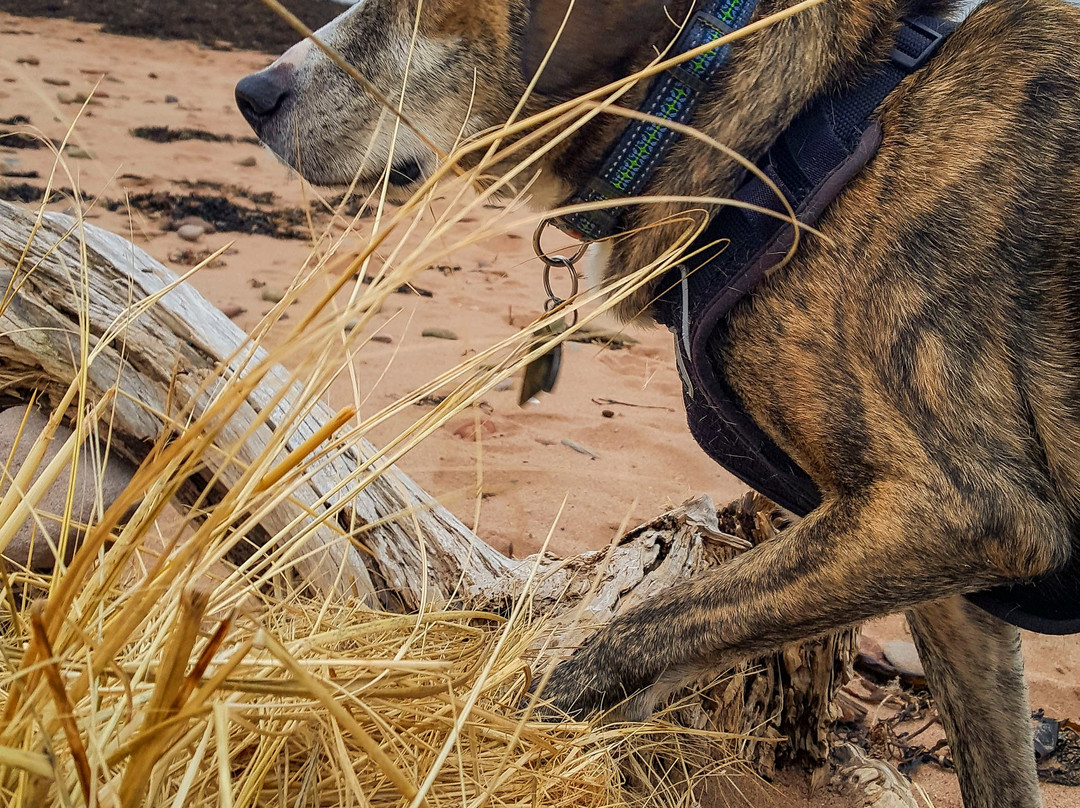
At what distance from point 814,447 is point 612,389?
9.87 ft

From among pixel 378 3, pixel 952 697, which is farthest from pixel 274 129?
pixel 952 697

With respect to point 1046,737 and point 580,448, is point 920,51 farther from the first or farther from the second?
point 580,448

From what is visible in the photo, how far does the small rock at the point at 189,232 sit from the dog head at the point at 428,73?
3639 millimetres

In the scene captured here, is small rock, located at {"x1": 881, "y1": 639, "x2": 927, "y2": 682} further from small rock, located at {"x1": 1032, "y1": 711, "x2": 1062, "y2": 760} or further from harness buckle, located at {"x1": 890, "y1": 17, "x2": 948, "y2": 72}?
harness buckle, located at {"x1": 890, "y1": 17, "x2": 948, "y2": 72}

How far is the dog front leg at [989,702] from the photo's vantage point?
2.30 m

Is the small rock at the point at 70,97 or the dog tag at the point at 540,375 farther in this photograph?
the small rock at the point at 70,97

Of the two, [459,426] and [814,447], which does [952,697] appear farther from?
[459,426]

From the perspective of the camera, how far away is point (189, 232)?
18.9ft

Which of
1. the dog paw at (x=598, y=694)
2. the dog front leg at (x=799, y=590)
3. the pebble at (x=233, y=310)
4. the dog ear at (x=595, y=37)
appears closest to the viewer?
the dog front leg at (x=799, y=590)

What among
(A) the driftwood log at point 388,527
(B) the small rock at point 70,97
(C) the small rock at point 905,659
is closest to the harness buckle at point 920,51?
(A) the driftwood log at point 388,527

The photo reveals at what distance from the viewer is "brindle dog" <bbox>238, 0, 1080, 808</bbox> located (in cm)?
Result: 176

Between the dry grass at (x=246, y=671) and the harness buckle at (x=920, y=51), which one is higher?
the harness buckle at (x=920, y=51)

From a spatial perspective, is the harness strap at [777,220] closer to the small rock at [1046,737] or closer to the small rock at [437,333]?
the small rock at [1046,737]

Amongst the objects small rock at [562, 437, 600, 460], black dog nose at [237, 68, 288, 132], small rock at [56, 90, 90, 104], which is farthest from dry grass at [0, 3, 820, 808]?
→ small rock at [56, 90, 90, 104]
